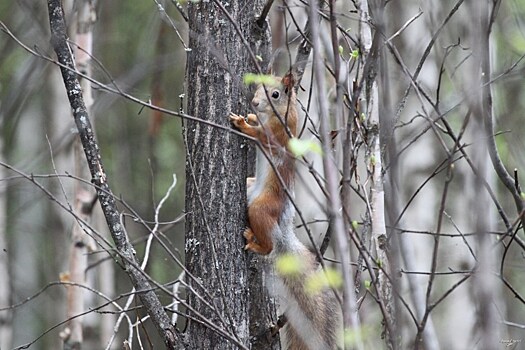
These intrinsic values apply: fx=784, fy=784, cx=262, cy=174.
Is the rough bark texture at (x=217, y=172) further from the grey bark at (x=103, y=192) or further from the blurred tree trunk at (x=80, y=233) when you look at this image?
the blurred tree trunk at (x=80, y=233)

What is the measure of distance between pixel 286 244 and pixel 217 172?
1010mm

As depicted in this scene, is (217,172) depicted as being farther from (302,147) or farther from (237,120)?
(302,147)

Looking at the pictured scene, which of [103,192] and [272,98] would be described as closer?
[103,192]

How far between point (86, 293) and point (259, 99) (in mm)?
4329

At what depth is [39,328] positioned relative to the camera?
15945mm

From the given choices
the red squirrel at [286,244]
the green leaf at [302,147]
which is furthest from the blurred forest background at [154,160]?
the green leaf at [302,147]

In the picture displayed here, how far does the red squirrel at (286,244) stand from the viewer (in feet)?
13.2

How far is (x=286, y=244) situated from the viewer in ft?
15.0

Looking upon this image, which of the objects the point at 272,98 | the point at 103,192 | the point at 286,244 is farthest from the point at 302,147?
the point at 272,98

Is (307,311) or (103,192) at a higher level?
(103,192)

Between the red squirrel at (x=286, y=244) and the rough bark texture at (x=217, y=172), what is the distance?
0.13 meters

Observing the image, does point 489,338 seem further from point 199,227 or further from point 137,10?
point 137,10

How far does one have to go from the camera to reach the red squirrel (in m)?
4.03

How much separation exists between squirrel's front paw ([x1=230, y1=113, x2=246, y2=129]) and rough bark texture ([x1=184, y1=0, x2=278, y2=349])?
0.04 meters
